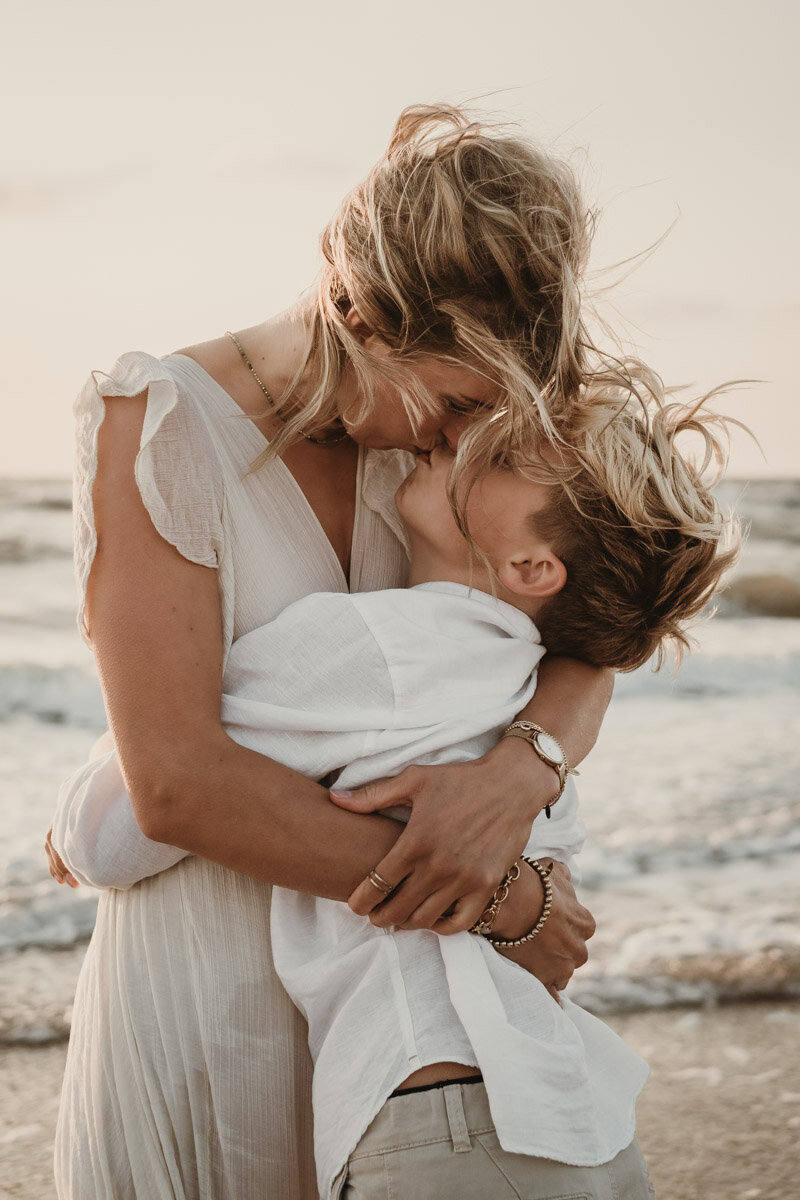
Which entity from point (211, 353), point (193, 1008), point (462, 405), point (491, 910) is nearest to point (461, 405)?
point (462, 405)

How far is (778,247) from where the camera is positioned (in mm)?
12734

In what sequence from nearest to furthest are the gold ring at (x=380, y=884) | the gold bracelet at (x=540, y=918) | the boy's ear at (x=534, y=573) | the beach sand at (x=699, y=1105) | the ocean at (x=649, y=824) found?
the gold ring at (x=380, y=884), the gold bracelet at (x=540, y=918), the boy's ear at (x=534, y=573), the beach sand at (x=699, y=1105), the ocean at (x=649, y=824)

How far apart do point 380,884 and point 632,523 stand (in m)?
0.72

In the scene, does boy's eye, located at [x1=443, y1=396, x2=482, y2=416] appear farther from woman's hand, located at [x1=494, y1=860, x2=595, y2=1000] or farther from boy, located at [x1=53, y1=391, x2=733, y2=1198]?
woman's hand, located at [x1=494, y1=860, x2=595, y2=1000]

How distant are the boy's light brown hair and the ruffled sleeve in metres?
0.57

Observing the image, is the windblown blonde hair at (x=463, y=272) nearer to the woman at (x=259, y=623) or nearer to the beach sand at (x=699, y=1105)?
the woman at (x=259, y=623)

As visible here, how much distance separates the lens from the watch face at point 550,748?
5.95 ft

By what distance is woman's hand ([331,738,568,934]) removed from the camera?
1.62 m

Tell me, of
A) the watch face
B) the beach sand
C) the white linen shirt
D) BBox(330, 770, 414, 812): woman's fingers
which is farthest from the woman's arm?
the beach sand

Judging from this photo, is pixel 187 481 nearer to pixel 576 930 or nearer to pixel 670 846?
pixel 576 930

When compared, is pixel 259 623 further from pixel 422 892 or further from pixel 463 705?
pixel 422 892

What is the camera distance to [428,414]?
1842 millimetres

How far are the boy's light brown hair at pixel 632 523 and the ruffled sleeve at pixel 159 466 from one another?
57 centimetres

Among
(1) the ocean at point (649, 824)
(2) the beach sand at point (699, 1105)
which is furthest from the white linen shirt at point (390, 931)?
(2) the beach sand at point (699, 1105)
